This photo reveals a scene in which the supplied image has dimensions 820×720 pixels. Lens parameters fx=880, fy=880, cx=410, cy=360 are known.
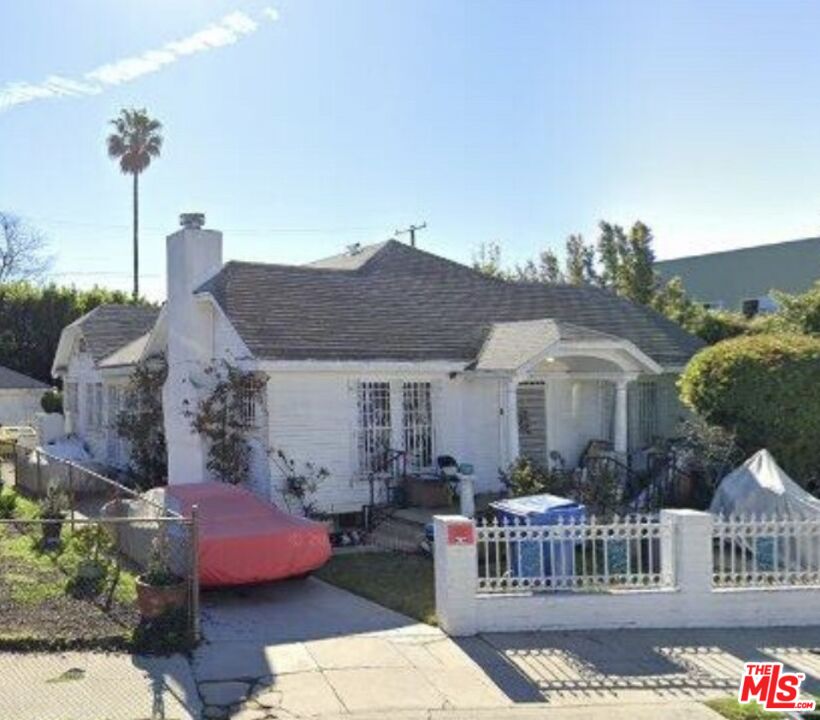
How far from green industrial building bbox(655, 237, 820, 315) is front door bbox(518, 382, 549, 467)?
87.8ft

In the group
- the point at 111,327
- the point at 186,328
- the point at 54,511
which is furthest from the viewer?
the point at 111,327

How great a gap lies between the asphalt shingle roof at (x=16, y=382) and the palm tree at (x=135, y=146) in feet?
58.3

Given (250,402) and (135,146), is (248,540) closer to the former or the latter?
(250,402)

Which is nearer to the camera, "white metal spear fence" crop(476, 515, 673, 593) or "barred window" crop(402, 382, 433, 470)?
"white metal spear fence" crop(476, 515, 673, 593)

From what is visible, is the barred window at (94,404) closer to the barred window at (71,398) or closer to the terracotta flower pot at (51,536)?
the barred window at (71,398)

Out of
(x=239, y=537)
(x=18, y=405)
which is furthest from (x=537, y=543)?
(x=18, y=405)

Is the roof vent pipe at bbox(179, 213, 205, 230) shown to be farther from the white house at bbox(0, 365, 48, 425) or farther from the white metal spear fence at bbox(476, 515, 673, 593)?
the white house at bbox(0, 365, 48, 425)

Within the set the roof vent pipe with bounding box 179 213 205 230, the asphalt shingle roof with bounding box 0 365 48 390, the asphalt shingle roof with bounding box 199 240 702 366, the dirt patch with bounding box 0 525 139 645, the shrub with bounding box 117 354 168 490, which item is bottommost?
the dirt patch with bounding box 0 525 139 645

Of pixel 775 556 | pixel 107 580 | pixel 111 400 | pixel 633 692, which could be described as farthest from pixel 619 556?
pixel 111 400

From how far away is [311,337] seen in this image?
15.5 meters

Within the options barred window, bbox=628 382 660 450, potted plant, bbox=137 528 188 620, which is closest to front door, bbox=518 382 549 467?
barred window, bbox=628 382 660 450

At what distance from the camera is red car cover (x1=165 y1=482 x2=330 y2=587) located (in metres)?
10.7

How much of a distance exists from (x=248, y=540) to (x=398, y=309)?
8.03 metres

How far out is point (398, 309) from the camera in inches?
711
